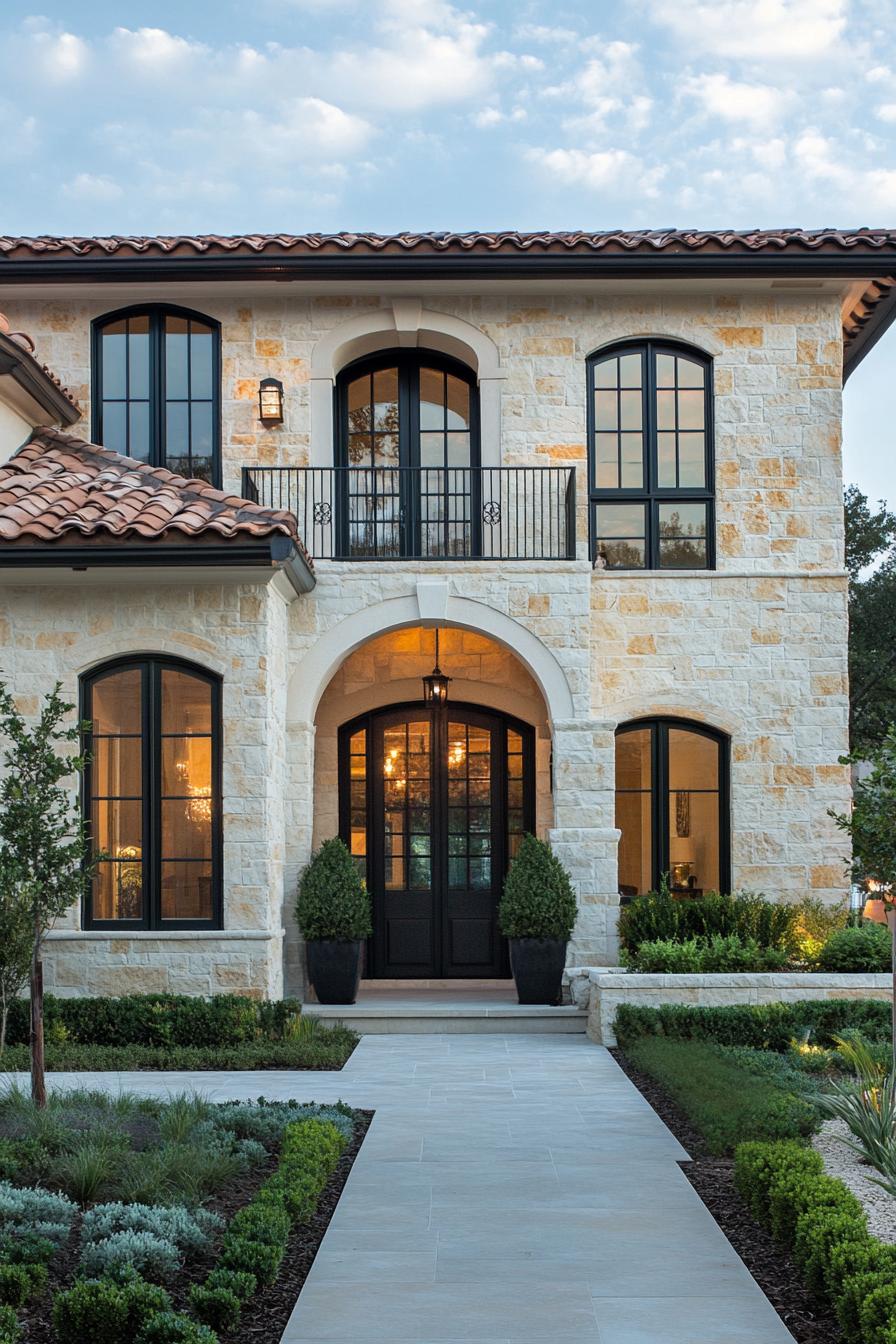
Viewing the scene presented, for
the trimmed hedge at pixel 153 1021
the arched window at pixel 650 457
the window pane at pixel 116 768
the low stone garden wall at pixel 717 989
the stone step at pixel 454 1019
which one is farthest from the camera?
the arched window at pixel 650 457

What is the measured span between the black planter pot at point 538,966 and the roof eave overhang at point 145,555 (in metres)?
4.38

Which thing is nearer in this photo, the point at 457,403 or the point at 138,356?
the point at 138,356

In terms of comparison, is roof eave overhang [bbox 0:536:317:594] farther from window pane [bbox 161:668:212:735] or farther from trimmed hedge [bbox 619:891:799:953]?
trimmed hedge [bbox 619:891:799:953]

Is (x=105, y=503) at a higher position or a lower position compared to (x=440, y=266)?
lower

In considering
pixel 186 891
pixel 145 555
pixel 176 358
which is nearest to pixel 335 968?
pixel 186 891

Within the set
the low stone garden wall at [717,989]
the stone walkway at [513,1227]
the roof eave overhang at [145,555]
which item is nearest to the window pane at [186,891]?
the stone walkway at [513,1227]

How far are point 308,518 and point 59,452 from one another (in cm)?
263

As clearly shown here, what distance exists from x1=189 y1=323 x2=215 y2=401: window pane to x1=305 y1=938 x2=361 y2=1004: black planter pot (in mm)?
5928

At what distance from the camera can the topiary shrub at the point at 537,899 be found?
1355cm

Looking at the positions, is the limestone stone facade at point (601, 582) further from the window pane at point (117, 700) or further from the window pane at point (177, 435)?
the window pane at point (117, 700)

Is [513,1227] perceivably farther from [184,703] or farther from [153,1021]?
[184,703]

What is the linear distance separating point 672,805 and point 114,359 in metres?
7.60

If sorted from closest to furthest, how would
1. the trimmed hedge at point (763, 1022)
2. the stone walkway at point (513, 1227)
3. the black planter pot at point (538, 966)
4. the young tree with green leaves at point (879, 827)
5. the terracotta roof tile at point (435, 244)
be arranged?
the stone walkway at point (513, 1227) → the young tree with green leaves at point (879, 827) → the trimmed hedge at point (763, 1022) → the black planter pot at point (538, 966) → the terracotta roof tile at point (435, 244)

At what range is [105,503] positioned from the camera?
42.3ft
